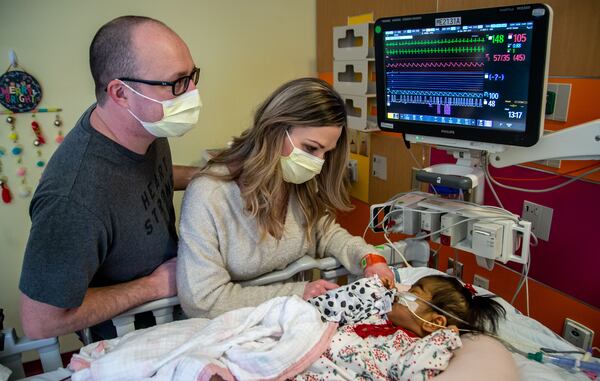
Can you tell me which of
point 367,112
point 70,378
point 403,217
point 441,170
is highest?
point 367,112

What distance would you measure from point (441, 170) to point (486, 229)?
28cm

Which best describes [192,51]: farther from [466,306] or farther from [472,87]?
[466,306]

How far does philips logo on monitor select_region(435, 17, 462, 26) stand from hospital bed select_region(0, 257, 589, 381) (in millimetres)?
891

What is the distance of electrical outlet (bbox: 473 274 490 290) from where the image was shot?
1854 millimetres

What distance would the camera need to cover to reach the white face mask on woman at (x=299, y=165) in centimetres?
143

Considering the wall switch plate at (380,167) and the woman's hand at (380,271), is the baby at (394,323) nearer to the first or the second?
the woman's hand at (380,271)

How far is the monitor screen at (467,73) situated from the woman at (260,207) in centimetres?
30

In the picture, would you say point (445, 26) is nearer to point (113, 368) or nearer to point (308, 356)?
point (308, 356)

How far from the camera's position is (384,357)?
1.21m

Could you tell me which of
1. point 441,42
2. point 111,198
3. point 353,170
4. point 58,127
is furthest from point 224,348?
point 58,127

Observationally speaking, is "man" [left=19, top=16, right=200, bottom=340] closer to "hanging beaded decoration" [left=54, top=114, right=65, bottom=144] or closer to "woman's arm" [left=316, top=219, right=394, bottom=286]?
"woman's arm" [left=316, top=219, right=394, bottom=286]

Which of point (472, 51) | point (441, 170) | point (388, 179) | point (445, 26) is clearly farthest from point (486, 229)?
point (388, 179)

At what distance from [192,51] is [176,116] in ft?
4.54

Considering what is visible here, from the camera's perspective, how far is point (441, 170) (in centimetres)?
153
